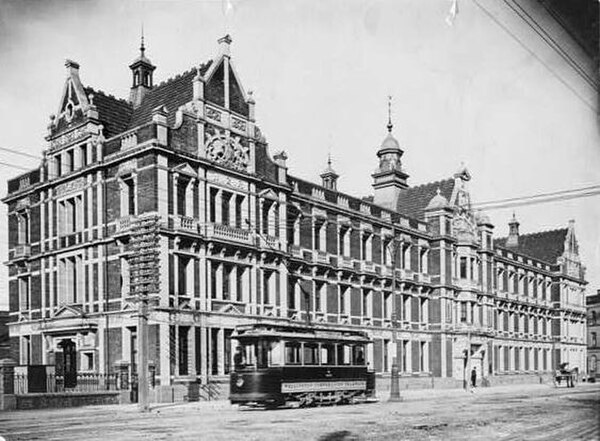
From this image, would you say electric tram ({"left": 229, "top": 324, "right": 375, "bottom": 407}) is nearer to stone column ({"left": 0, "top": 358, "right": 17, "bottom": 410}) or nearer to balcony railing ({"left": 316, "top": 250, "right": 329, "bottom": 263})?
stone column ({"left": 0, "top": 358, "right": 17, "bottom": 410})

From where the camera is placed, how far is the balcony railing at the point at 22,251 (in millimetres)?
30734

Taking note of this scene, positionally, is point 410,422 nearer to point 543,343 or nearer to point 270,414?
point 270,414

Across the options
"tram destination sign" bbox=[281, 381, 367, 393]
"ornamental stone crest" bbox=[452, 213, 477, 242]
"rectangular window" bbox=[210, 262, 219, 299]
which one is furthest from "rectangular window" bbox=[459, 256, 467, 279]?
"rectangular window" bbox=[210, 262, 219, 299]

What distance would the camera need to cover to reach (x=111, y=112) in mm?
30891

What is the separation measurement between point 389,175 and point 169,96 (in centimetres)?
2420

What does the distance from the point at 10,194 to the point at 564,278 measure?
146ft

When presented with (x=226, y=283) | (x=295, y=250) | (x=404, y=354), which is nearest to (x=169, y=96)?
(x=226, y=283)

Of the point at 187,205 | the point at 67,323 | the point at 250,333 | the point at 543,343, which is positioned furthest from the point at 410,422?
the point at 543,343

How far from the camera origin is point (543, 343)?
199 feet

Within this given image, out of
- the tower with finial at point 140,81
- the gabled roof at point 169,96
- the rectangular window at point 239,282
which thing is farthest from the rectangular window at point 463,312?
the gabled roof at point 169,96

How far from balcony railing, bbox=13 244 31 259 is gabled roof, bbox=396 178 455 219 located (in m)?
26.1

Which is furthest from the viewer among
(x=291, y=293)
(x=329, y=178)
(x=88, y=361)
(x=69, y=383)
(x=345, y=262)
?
(x=329, y=178)

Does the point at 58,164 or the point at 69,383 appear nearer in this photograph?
the point at 69,383

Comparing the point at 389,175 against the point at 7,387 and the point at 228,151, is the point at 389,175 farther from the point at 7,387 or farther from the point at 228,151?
the point at 7,387
